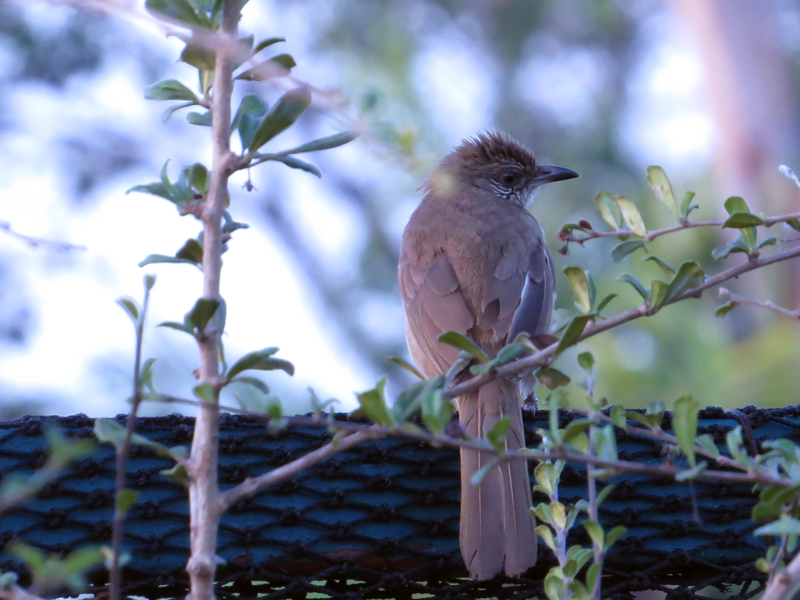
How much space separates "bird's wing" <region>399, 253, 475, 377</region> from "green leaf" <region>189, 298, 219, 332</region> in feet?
7.61

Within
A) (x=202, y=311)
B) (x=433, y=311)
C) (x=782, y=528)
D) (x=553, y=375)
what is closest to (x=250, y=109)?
(x=202, y=311)

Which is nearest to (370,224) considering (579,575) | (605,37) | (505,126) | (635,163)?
(505,126)

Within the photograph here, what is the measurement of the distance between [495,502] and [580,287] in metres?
0.99

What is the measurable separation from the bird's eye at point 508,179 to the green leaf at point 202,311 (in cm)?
427

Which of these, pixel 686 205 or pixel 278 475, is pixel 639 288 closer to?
pixel 686 205

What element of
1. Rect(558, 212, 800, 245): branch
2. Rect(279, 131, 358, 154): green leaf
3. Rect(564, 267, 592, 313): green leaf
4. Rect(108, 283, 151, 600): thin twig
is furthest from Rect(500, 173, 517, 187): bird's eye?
Rect(108, 283, 151, 600): thin twig

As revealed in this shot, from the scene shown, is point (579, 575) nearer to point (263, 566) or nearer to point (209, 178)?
point (263, 566)

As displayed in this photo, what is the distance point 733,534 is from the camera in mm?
1915

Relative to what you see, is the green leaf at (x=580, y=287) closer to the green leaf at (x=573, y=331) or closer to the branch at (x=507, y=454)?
the green leaf at (x=573, y=331)

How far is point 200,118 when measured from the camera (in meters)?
1.52

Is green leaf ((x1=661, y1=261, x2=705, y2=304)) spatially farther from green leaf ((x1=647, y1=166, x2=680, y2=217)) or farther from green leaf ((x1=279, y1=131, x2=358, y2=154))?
green leaf ((x1=279, y1=131, x2=358, y2=154))

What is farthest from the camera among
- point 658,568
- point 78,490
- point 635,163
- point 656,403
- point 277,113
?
point 635,163

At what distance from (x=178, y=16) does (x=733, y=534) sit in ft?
4.78

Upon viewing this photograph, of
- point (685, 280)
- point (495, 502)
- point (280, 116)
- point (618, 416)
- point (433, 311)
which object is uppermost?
point (433, 311)
